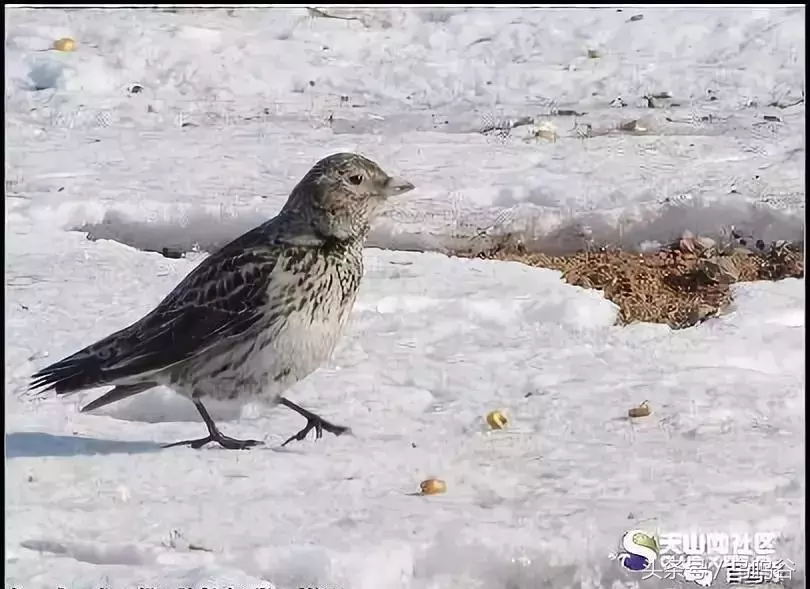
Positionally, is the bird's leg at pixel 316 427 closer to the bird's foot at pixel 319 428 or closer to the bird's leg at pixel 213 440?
the bird's foot at pixel 319 428

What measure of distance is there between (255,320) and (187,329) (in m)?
0.22

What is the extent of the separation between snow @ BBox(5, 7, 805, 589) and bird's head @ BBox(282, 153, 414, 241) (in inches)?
24.7

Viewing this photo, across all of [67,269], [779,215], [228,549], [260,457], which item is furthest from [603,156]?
[228,549]

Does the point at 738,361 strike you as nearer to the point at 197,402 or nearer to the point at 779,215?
the point at 779,215

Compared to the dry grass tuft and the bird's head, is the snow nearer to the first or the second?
the dry grass tuft

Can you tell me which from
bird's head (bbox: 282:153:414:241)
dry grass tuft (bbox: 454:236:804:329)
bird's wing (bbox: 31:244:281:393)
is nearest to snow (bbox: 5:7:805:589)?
dry grass tuft (bbox: 454:236:804:329)

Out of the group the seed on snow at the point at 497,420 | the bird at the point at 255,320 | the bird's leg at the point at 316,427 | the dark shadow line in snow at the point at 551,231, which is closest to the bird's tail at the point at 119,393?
the bird at the point at 255,320

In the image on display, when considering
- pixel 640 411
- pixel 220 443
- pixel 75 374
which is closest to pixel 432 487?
pixel 220 443

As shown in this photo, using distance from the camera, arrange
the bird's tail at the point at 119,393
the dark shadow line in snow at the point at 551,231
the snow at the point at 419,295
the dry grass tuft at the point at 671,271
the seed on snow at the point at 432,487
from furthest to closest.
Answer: the dark shadow line in snow at the point at 551,231
the dry grass tuft at the point at 671,271
the bird's tail at the point at 119,393
the seed on snow at the point at 432,487
the snow at the point at 419,295

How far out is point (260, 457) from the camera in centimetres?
402

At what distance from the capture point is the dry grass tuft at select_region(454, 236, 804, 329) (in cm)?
532

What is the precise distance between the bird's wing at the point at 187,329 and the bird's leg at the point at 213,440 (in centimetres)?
20

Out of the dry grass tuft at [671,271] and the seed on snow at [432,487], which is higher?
the dry grass tuft at [671,271]

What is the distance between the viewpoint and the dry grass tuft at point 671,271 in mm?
5324
